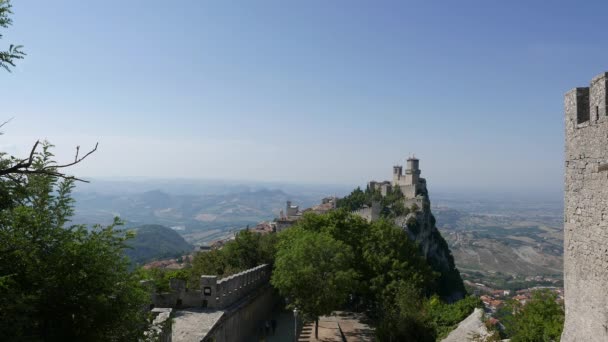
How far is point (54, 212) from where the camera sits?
8.04 m

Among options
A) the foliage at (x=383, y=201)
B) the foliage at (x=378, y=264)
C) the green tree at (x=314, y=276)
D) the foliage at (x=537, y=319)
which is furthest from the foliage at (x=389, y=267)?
the foliage at (x=383, y=201)

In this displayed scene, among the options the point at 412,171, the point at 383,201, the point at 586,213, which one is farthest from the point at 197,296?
the point at 412,171

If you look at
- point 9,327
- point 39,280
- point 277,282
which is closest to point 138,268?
point 39,280

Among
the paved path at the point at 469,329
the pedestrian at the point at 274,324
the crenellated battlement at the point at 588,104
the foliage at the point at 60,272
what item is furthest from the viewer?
the pedestrian at the point at 274,324

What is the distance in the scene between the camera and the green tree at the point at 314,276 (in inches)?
725

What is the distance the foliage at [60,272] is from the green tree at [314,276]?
11.0 meters

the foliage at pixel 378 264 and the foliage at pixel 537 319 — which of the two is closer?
the foliage at pixel 537 319

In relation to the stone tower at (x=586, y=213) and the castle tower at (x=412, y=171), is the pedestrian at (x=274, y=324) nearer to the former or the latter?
the stone tower at (x=586, y=213)

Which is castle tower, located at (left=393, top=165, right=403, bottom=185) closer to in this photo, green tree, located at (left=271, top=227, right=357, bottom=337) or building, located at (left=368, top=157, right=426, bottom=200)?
building, located at (left=368, top=157, right=426, bottom=200)

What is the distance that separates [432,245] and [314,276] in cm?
3480

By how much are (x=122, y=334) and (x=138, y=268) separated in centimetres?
130

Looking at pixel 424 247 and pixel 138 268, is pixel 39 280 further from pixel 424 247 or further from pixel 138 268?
pixel 424 247

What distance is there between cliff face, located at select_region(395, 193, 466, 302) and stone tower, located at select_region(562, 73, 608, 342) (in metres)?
32.1

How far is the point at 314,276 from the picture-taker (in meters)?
18.8
